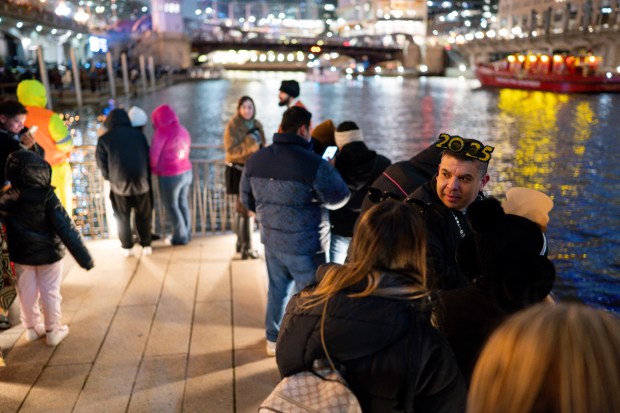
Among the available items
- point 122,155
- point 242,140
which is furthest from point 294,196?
point 122,155

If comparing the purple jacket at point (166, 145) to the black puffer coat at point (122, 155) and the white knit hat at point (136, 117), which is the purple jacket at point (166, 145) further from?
the black puffer coat at point (122, 155)

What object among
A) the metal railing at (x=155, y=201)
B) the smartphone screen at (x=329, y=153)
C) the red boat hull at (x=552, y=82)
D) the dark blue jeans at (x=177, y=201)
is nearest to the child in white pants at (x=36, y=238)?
the smartphone screen at (x=329, y=153)

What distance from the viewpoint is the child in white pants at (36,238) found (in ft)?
12.6

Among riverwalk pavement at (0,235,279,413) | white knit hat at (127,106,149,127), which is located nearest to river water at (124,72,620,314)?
riverwalk pavement at (0,235,279,413)

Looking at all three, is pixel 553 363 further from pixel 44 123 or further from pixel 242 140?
pixel 44 123

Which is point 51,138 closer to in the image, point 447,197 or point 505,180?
point 447,197

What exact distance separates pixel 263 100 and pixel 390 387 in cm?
4155

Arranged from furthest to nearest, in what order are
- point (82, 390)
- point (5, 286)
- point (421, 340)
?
point (5, 286)
point (82, 390)
point (421, 340)

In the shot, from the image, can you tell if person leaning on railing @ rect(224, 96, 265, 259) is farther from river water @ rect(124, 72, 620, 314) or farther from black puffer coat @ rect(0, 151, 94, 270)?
river water @ rect(124, 72, 620, 314)

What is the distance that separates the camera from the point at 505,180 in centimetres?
1712

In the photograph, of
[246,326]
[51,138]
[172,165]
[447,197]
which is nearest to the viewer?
[447,197]

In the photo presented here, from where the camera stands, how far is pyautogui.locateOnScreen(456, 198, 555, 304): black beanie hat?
2043mm

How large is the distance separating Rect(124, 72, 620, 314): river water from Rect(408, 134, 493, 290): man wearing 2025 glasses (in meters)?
1.25

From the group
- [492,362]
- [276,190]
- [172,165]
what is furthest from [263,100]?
[492,362]
